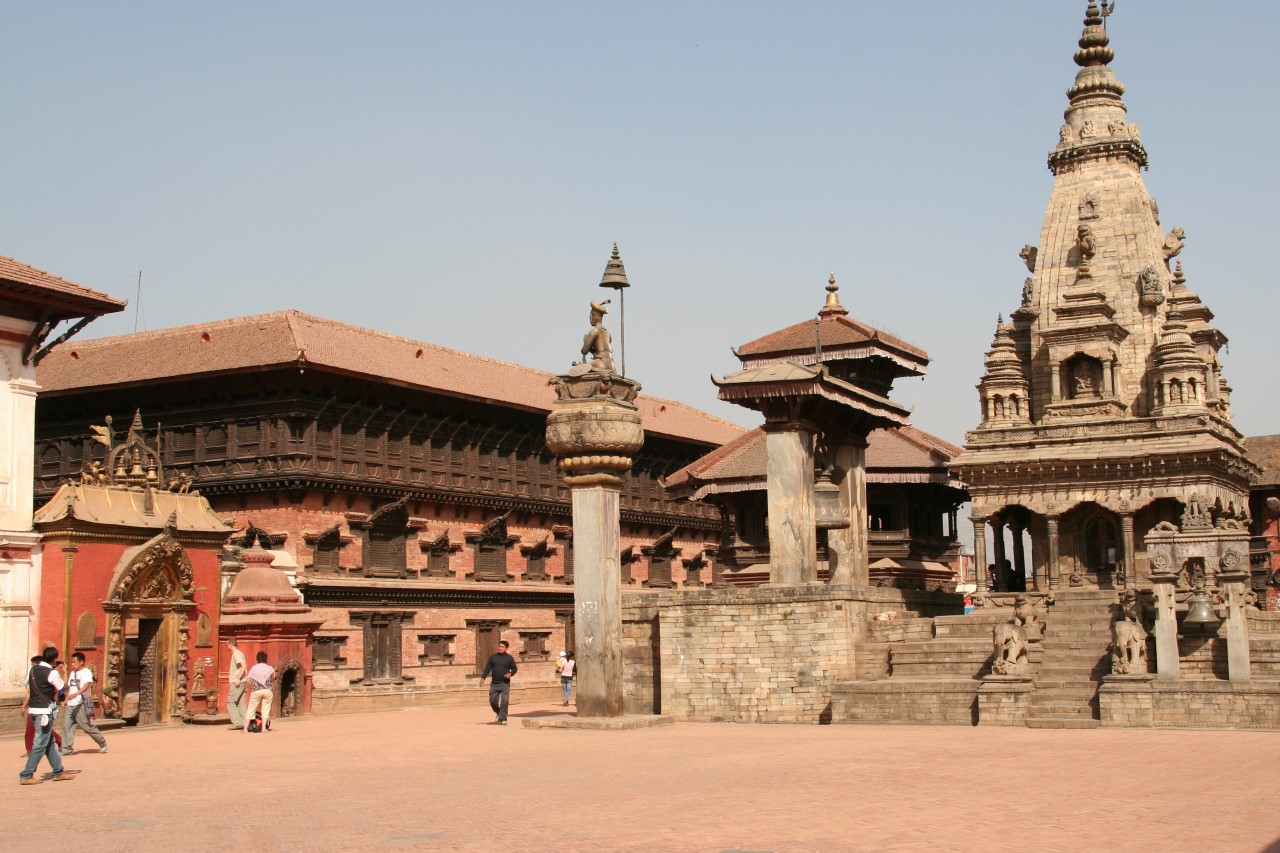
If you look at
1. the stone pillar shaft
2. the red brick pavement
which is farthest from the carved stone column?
the red brick pavement

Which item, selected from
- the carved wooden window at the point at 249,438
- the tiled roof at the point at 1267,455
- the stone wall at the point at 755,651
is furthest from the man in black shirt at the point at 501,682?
the tiled roof at the point at 1267,455

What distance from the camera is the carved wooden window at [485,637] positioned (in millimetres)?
45406

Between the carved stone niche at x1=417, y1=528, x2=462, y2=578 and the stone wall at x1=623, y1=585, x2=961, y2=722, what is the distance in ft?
53.9

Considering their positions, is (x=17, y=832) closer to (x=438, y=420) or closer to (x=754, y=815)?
(x=754, y=815)

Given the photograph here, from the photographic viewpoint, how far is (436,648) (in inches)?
1731

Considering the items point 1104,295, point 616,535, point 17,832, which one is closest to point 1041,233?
point 1104,295

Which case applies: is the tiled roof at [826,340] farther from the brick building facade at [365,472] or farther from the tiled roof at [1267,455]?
the tiled roof at [1267,455]

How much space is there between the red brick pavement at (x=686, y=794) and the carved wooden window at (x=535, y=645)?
24506mm

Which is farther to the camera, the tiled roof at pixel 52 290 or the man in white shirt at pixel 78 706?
the tiled roof at pixel 52 290

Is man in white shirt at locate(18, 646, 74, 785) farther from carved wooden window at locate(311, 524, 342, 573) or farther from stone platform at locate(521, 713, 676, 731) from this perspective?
carved wooden window at locate(311, 524, 342, 573)

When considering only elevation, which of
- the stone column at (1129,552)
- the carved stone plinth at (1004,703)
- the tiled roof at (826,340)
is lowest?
the carved stone plinth at (1004,703)

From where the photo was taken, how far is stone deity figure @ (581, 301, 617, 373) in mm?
24641

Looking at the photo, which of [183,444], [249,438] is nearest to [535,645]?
[249,438]

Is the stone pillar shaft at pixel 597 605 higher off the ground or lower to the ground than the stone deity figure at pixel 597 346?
lower
